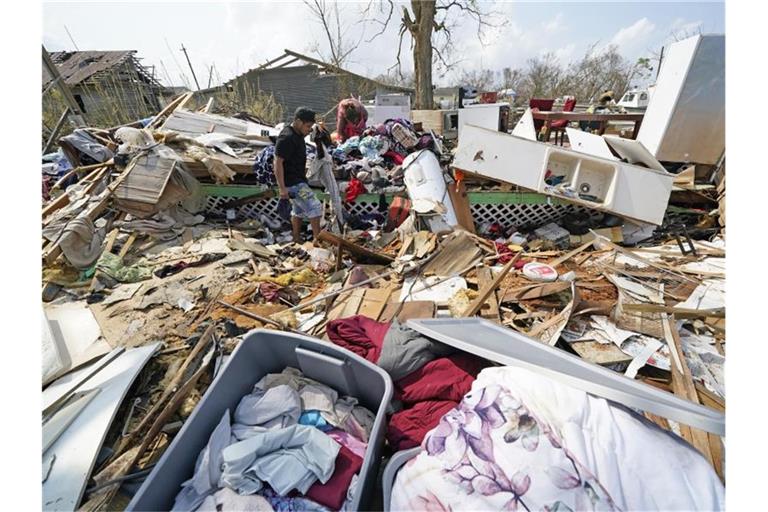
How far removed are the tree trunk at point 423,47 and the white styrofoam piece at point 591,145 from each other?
6.79 metres

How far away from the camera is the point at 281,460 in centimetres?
134

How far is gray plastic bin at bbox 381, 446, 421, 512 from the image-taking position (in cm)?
121

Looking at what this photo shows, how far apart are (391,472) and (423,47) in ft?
37.7

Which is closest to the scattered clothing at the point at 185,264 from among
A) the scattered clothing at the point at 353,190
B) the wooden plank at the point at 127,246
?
the wooden plank at the point at 127,246

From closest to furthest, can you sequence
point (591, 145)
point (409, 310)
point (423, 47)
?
point (409, 310), point (591, 145), point (423, 47)

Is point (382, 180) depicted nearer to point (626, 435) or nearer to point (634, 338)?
point (634, 338)

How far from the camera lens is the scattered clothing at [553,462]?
1039 millimetres

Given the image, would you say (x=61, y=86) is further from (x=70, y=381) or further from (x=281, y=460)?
(x=281, y=460)

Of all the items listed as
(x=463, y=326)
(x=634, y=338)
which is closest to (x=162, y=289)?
(x=463, y=326)

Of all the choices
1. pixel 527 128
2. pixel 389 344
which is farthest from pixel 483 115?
pixel 389 344

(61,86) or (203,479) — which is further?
(61,86)

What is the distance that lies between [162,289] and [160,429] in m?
2.03

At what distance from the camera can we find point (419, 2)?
952 cm

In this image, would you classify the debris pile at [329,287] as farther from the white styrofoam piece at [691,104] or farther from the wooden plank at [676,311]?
the white styrofoam piece at [691,104]
